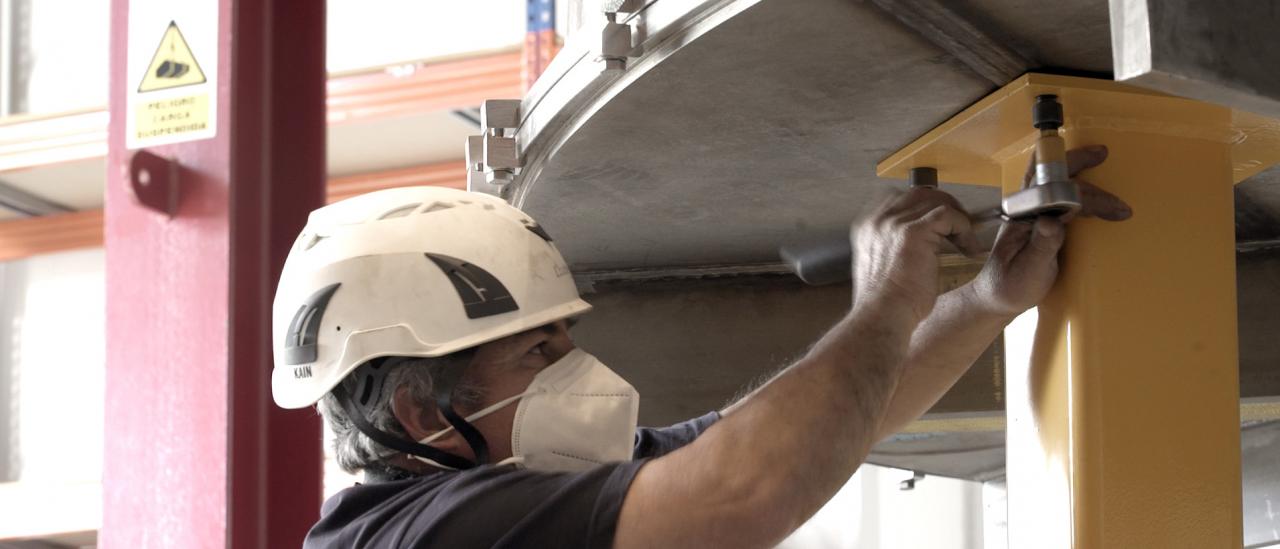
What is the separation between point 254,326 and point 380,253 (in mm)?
1427

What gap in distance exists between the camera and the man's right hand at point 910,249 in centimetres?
140

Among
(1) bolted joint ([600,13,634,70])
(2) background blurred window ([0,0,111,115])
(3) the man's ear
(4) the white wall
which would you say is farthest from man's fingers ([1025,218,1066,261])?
(2) background blurred window ([0,0,111,115])

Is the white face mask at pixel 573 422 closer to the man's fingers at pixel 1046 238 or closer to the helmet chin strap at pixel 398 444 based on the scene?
the helmet chin strap at pixel 398 444

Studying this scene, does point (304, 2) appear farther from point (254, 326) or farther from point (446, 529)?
point (446, 529)

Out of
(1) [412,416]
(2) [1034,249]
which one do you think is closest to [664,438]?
(1) [412,416]

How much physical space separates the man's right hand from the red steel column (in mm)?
1688

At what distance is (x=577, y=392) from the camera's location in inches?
58.2

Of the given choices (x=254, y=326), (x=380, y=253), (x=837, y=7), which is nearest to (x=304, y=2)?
(x=254, y=326)

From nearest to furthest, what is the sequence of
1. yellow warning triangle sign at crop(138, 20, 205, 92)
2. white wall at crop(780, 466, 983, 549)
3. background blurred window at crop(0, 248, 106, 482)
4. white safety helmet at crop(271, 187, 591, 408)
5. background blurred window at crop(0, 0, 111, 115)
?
white safety helmet at crop(271, 187, 591, 408)
yellow warning triangle sign at crop(138, 20, 205, 92)
white wall at crop(780, 466, 983, 549)
background blurred window at crop(0, 0, 111, 115)
background blurred window at crop(0, 248, 106, 482)

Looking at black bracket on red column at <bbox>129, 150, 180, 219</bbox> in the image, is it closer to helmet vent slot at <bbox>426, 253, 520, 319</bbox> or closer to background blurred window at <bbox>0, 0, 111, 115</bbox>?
helmet vent slot at <bbox>426, 253, 520, 319</bbox>

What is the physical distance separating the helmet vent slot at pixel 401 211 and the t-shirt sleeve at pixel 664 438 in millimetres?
438

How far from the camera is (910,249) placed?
4.59 ft

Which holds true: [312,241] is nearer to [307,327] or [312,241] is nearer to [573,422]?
[307,327]

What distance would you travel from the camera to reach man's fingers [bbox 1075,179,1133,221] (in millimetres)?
1273
